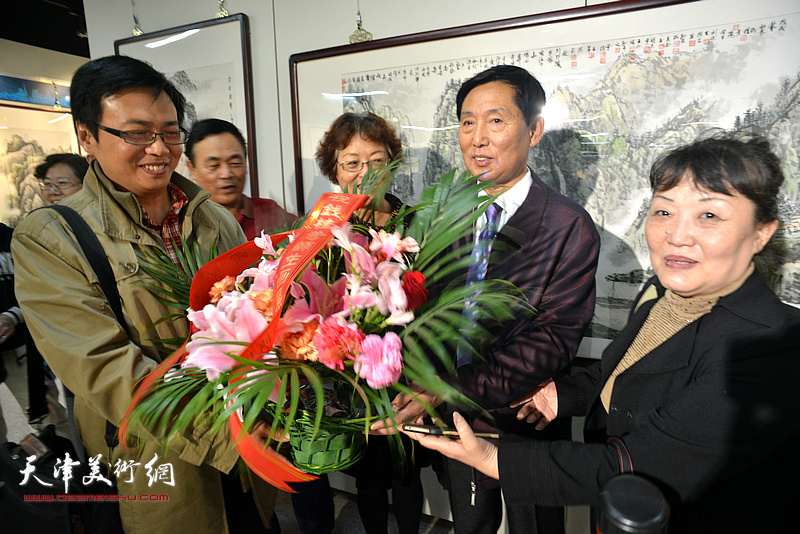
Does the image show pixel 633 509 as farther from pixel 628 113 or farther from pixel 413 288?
pixel 628 113

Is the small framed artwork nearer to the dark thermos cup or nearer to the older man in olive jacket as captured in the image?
the older man in olive jacket

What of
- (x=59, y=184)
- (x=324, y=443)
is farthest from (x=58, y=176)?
Result: (x=324, y=443)

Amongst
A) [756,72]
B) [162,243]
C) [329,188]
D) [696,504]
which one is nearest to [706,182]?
[696,504]

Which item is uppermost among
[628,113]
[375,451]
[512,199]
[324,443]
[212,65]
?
[212,65]

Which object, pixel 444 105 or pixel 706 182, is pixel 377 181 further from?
pixel 444 105

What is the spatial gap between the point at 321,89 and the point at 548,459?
1.72 m

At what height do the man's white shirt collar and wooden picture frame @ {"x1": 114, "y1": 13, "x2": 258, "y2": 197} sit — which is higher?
wooden picture frame @ {"x1": 114, "y1": 13, "x2": 258, "y2": 197}

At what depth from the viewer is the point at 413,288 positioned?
0.68m

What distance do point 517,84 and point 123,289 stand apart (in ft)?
4.25

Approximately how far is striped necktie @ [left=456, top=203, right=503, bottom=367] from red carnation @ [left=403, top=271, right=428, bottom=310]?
96mm

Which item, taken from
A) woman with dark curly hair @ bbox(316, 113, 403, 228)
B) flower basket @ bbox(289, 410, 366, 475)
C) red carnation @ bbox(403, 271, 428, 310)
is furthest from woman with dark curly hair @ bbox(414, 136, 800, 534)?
woman with dark curly hair @ bbox(316, 113, 403, 228)

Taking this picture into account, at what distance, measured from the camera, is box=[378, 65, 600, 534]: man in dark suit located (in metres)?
1.06

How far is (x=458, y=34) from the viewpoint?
1.56 meters

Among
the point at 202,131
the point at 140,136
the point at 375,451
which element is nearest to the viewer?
the point at 140,136
